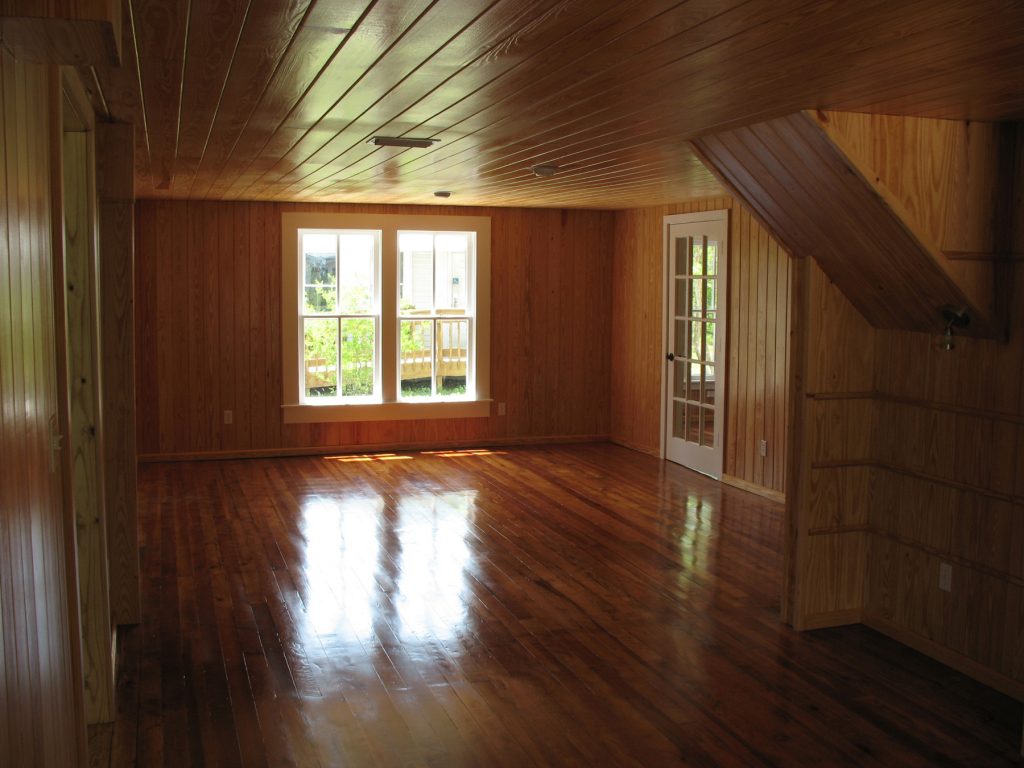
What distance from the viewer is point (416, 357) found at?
9203 mm

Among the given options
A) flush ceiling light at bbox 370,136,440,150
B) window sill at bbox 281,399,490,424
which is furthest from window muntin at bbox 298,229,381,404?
flush ceiling light at bbox 370,136,440,150

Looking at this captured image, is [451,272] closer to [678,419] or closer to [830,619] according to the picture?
[678,419]

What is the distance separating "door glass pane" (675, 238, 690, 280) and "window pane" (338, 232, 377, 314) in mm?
2851

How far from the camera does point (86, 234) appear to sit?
3523 millimetres

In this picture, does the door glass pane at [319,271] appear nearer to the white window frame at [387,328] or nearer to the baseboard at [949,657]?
the white window frame at [387,328]

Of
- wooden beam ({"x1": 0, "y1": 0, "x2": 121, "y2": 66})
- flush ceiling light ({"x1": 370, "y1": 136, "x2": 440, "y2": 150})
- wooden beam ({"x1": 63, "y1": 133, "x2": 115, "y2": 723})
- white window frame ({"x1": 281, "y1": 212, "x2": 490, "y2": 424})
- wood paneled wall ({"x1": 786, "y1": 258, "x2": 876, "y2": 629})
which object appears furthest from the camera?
white window frame ({"x1": 281, "y1": 212, "x2": 490, "y2": 424})

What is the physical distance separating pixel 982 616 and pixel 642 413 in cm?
524

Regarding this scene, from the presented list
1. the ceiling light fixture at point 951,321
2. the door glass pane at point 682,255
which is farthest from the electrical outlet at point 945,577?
the door glass pane at point 682,255

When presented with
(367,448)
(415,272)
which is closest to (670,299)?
(415,272)

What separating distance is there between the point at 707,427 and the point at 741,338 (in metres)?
0.90

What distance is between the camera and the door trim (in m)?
7.58

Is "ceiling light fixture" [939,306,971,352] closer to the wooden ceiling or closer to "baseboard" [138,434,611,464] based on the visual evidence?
the wooden ceiling

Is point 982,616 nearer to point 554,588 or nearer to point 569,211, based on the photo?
point 554,588

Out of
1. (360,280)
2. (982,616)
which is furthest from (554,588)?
(360,280)
